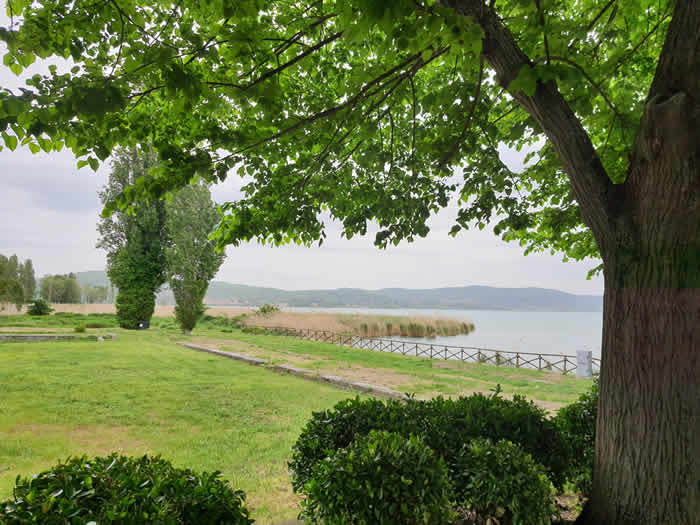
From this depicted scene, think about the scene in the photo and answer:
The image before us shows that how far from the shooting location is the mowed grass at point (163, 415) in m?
4.83

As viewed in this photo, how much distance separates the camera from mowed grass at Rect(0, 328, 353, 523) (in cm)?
483

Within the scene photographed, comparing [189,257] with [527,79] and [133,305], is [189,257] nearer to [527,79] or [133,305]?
[133,305]

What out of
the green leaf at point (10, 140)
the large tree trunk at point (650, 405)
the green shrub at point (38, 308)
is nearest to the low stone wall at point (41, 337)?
the green shrub at point (38, 308)

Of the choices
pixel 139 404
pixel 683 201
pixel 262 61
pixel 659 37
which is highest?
pixel 659 37

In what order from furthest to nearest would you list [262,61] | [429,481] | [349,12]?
1. [262,61]
2. [429,481]
3. [349,12]

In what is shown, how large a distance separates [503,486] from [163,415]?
22.0 ft

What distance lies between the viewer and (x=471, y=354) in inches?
763

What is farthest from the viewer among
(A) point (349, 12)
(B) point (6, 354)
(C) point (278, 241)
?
(B) point (6, 354)

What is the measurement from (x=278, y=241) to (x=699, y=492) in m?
5.09

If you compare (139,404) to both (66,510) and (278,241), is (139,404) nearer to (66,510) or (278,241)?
(278,241)

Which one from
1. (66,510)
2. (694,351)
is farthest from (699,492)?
(66,510)

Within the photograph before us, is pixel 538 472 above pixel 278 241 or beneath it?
beneath

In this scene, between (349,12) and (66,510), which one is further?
(349,12)

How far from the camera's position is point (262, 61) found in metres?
3.83
